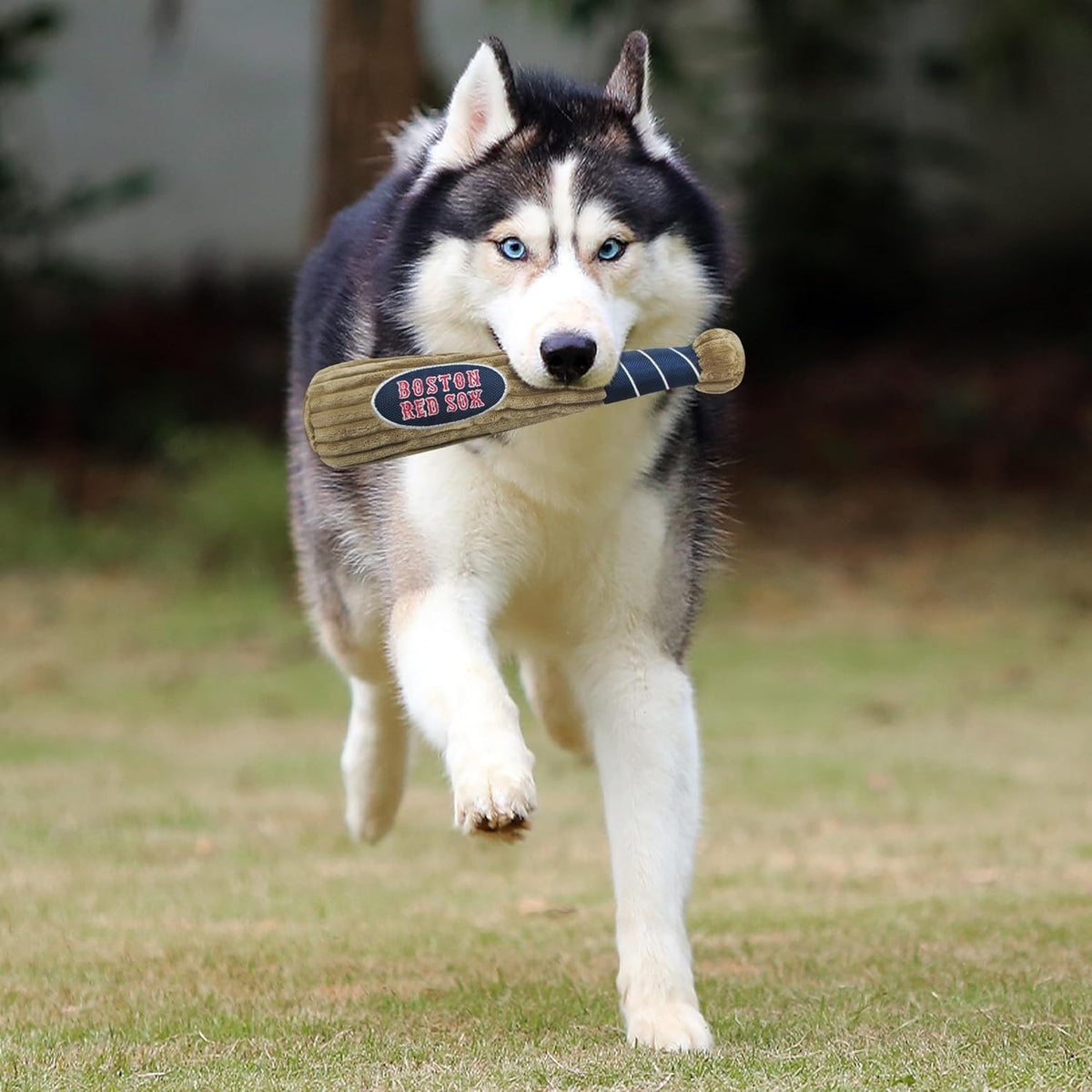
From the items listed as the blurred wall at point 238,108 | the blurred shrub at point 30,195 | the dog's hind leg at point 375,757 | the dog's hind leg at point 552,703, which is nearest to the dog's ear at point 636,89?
the dog's hind leg at point 552,703

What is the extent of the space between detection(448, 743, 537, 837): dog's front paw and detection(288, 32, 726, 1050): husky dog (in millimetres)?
100

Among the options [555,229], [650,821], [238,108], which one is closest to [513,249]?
[555,229]

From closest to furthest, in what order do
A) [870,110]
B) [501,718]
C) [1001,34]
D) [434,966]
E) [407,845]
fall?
[501,718], [434,966], [407,845], [1001,34], [870,110]

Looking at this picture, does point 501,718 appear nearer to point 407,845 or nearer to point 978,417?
point 407,845

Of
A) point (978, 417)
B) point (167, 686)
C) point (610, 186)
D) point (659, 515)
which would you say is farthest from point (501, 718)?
point (978, 417)

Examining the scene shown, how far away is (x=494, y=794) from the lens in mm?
3178

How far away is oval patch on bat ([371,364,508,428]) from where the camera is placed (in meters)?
3.52

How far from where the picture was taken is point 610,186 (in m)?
3.60

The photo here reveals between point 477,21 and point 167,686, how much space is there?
7.37 meters

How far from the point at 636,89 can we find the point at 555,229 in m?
0.50

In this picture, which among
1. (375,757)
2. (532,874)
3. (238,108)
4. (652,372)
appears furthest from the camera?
(238,108)

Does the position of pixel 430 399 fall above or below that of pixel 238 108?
below

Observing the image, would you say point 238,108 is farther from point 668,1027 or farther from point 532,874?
point 668,1027

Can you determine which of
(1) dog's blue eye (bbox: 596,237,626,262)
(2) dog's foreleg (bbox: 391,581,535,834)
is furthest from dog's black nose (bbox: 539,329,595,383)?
(2) dog's foreleg (bbox: 391,581,535,834)
